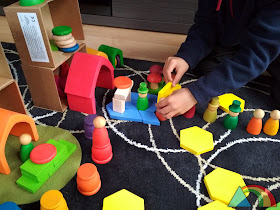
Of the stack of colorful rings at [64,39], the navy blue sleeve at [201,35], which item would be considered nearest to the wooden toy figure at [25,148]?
the stack of colorful rings at [64,39]

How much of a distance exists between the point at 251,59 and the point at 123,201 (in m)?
0.62

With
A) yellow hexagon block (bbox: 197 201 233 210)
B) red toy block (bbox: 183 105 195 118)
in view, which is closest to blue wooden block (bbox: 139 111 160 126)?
red toy block (bbox: 183 105 195 118)

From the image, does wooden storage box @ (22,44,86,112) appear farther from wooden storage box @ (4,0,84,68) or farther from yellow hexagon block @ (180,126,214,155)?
yellow hexagon block @ (180,126,214,155)

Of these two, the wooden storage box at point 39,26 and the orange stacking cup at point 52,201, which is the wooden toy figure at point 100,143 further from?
the wooden storage box at point 39,26

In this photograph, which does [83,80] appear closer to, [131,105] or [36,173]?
[131,105]

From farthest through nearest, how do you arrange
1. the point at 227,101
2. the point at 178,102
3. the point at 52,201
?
1. the point at 227,101
2. the point at 178,102
3. the point at 52,201

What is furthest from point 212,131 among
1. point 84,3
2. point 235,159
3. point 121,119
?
point 84,3

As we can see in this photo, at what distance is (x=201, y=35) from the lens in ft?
3.80

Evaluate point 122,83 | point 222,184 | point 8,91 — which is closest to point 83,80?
point 122,83

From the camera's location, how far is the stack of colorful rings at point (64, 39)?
1042 millimetres

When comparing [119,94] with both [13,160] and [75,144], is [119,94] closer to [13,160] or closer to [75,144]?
[75,144]

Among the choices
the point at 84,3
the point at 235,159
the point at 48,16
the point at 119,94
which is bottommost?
the point at 235,159

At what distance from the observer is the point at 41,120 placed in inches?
41.3

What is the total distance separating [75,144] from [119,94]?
255 millimetres
